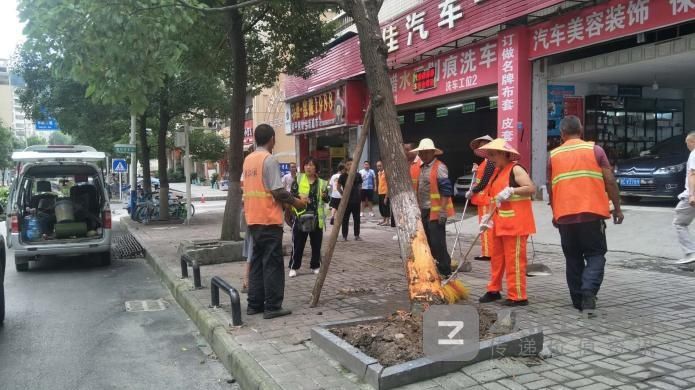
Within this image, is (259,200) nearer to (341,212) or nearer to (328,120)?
(341,212)

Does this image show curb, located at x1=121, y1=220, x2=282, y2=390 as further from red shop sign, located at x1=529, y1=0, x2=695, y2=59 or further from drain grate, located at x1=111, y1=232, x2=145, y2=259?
red shop sign, located at x1=529, y1=0, x2=695, y2=59

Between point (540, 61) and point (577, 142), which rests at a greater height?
point (540, 61)

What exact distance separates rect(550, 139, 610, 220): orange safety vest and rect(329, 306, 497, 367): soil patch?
132cm

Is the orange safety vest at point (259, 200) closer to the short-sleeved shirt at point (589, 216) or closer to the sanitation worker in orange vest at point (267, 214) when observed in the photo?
the sanitation worker in orange vest at point (267, 214)

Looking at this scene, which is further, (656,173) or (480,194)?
(656,173)

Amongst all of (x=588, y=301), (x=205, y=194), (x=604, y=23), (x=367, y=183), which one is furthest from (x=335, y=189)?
(x=205, y=194)

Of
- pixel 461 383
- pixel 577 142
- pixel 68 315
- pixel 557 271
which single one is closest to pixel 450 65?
pixel 557 271

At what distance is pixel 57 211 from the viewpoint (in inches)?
388

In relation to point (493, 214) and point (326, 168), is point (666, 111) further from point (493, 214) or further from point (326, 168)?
point (326, 168)

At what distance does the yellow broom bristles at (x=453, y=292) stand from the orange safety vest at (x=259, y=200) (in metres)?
1.75

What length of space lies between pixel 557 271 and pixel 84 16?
644 cm

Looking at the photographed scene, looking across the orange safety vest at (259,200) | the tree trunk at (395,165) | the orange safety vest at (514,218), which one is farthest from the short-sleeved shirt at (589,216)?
the orange safety vest at (259,200)

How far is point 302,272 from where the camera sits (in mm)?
7965

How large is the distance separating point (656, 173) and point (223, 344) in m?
10.5
